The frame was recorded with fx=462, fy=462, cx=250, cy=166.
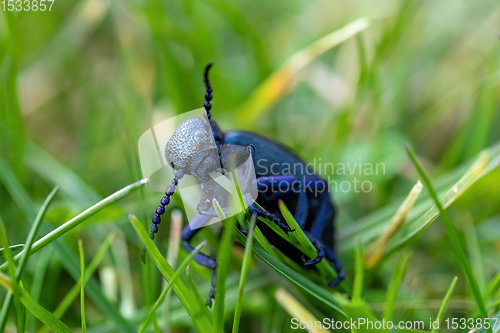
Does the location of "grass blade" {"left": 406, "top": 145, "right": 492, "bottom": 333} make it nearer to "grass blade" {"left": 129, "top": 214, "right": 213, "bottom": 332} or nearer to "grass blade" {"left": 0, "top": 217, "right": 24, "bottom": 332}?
"grass blade" {"left": 129, "top": 214, "right": 213, "bottom": 332}

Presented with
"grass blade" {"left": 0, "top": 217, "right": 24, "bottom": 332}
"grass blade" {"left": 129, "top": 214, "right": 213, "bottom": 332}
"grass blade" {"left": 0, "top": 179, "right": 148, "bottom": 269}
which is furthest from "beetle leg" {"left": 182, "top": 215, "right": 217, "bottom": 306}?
"grass blade" {"left": 0, "top": 217, "right": 24, "bottom": 332}

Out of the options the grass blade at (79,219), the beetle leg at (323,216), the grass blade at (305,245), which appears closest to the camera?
the grass blade at (79,219)

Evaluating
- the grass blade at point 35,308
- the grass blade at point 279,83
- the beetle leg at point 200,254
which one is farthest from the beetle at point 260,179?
the grass blade at point 279,83

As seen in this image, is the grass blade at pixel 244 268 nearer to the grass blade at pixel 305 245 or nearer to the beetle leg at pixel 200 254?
the grass blade at pixel 305 245

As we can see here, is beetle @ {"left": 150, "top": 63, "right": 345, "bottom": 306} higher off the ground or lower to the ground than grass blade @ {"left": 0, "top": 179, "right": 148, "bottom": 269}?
lower

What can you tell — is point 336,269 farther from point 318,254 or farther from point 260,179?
point 260,179

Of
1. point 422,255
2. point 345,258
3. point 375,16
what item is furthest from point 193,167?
point 375,16
